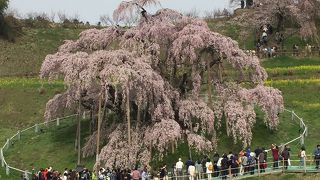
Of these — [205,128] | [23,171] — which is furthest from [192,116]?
[23,171]

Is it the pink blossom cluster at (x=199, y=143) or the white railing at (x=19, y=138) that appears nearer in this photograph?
the pink blossom cluster at (x=199, y=143)

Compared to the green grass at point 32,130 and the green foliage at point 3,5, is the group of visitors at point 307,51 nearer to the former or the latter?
the green grass at point 32,130

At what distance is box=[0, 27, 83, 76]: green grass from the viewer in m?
74.1

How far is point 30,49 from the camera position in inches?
3177

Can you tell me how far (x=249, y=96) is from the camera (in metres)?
43.1

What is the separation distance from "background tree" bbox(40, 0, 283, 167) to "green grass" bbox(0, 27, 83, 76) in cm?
2925

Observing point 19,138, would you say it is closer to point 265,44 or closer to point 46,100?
point 46,100

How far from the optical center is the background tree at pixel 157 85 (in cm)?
3884

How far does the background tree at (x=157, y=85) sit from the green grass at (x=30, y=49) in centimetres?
2925

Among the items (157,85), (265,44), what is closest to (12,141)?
(157,85)

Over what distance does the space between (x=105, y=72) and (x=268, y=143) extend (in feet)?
42.9

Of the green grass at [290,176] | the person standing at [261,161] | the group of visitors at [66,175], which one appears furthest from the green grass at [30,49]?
the green grass at [290,176]

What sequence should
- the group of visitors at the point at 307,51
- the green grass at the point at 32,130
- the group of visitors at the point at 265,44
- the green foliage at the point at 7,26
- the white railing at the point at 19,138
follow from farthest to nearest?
1. the green foliage at the point at 7,26
2. the group of visitors at the point at 265,44
3. the group of visitors at the point at 307,51
4. the green grass at the point at 32,130
5. the white railing at the point at 19,138

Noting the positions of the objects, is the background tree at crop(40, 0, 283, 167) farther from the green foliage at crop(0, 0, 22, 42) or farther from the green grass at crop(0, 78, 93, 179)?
the green foliage at crop(0, 0, 22, 42)
